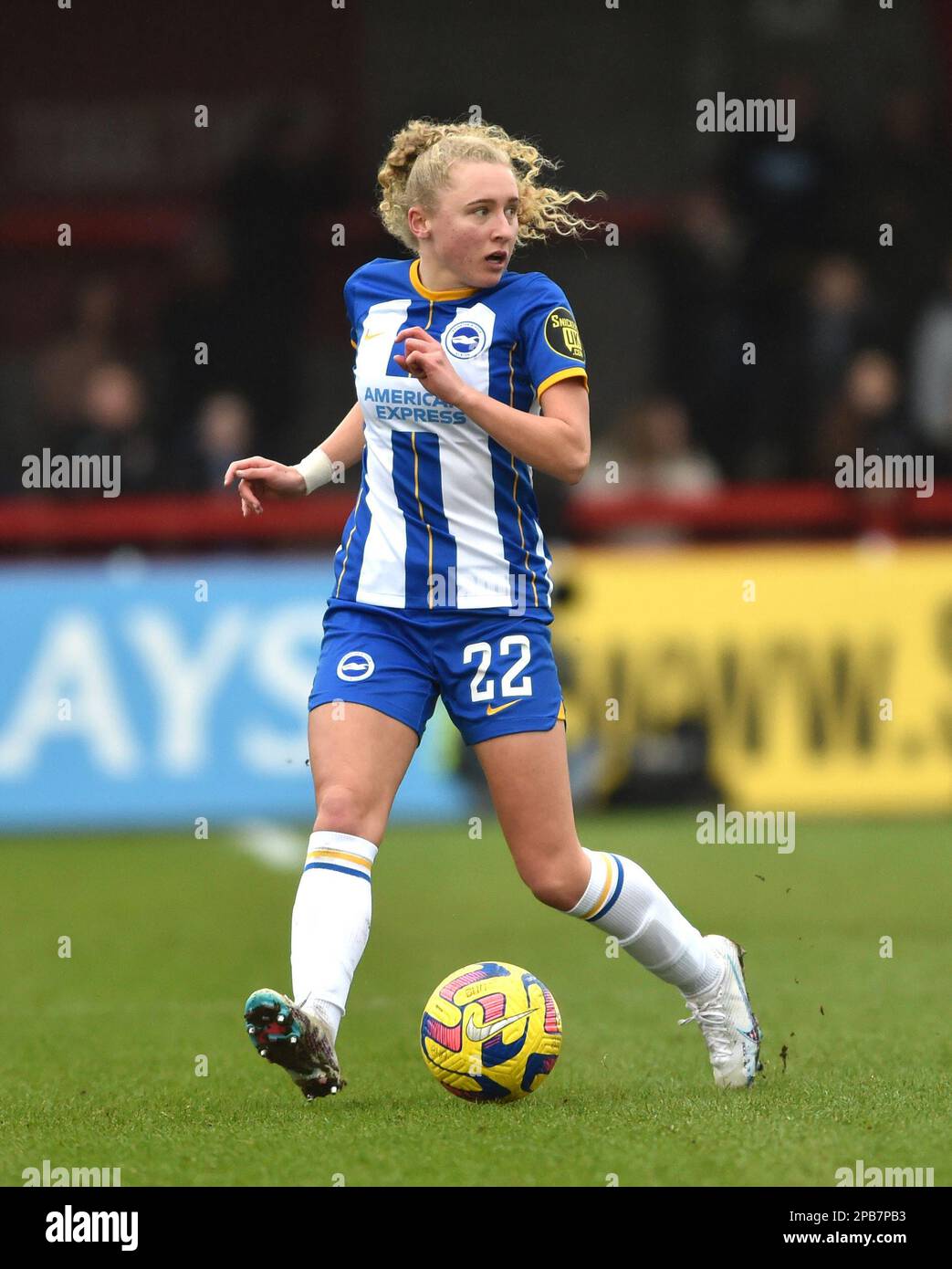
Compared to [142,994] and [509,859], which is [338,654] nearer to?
[142,994]

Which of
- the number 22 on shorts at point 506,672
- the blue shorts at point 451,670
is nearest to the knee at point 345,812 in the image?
the blue shorts at point 451,670

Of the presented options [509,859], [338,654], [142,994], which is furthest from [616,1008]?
[509,859]

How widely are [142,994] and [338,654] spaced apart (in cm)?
237

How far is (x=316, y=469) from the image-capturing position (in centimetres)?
568

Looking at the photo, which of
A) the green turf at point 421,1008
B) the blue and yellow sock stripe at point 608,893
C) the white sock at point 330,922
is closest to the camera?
the green turf at point 421,1008

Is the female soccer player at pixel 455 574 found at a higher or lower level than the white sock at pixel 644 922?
higher

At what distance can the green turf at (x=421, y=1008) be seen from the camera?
4.62 m

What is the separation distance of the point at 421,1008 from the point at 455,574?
2085mm

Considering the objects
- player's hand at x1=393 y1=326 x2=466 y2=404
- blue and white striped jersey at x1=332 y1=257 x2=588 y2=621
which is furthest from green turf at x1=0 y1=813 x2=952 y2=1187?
player's hand at x1=393 y1=326 x2=466 y2=404

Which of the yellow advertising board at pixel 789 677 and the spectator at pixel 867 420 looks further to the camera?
the spectator at pixel 867 420

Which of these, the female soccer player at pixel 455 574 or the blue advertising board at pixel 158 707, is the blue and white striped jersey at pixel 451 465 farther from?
the blue advertising board at pixel 158 707

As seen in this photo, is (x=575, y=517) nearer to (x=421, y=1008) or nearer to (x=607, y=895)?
(x=421, y=1008)

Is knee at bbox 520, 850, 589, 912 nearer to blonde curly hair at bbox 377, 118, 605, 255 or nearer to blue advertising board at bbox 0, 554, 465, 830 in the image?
blonde curly hair at bbox 377, 118, 605, 255

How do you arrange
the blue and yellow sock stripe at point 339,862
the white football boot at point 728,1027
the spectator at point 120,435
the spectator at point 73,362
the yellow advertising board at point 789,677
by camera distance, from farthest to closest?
the spectator at point 73,362, the spectator at point 120,435, the yellow advertising board at point 789,677, the white football boot at point 728,1027, the blue and yellow sock stripe at point 339,862
